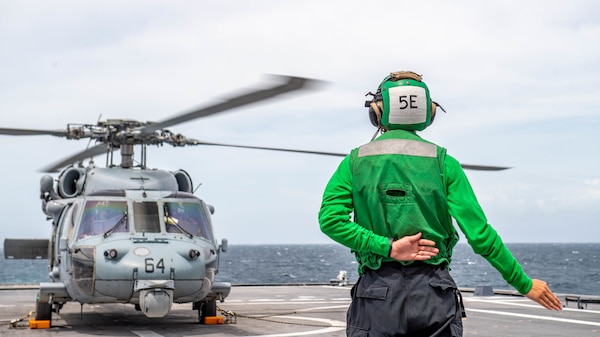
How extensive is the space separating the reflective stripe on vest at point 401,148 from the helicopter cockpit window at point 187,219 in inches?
370

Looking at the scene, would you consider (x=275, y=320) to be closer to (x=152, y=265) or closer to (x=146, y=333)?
(x=146, y=333)

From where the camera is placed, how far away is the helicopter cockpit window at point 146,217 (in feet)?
41.9

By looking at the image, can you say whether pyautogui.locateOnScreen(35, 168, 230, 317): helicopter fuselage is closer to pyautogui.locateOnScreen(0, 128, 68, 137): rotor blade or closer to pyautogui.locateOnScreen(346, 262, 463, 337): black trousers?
pyautogui.locateOnScreen(0, 128, 68, 137): rotor blade

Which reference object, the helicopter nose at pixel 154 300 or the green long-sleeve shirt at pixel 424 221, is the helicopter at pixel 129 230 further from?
the green long-sleeve shirt at pixel 424 221

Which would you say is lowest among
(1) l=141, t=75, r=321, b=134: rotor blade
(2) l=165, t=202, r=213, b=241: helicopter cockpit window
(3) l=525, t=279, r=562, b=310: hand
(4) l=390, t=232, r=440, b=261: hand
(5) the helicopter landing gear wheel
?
(5) the helicopter landing gear wheel

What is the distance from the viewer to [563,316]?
1544cm

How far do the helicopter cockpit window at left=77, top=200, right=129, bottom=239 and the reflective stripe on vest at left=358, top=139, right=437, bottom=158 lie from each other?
9.37 meters

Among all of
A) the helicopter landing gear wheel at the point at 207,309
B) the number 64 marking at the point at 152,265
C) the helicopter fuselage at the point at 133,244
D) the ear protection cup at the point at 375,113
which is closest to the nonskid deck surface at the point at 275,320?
the helicopter landing gear wheel at the point at 207,309

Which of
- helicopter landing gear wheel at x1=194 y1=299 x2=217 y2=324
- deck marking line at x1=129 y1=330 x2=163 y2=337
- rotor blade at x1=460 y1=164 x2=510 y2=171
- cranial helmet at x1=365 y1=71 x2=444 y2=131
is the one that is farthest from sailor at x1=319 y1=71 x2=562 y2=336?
helicopter landing gear wheel at x1=194 y1=299 x2=217 y2=324

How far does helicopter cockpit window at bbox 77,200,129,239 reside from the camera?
12789 millimetres

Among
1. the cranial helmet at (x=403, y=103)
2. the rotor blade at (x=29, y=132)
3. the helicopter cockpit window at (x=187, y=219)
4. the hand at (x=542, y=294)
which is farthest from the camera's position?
the helicopter cockpit window at (x=187, y=219)

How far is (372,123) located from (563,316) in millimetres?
12521

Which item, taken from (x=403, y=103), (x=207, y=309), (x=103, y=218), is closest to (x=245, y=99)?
(x=103, y=218)

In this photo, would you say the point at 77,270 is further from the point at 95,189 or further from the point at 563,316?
the point at 563,316
